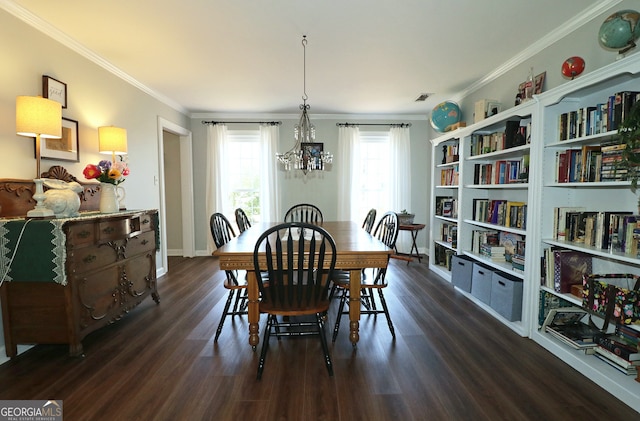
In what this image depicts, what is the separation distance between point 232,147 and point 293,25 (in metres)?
3.06

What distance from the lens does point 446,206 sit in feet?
13.2

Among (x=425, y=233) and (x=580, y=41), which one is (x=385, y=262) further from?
(x=425, y=233)

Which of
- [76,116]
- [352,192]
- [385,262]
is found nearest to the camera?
[385,262]

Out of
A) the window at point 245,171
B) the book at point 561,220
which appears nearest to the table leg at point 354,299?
the book at point 561,220

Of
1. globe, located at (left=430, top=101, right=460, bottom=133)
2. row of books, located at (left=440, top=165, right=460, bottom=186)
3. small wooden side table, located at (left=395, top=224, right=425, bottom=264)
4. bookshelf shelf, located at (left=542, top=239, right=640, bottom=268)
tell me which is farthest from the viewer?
small wooden side table, located at (left=395, top=224, right=425, bottom=264)

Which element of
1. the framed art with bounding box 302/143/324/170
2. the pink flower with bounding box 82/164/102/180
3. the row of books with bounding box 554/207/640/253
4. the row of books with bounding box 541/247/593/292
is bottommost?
the row of books with bounding box 541/247/593/292

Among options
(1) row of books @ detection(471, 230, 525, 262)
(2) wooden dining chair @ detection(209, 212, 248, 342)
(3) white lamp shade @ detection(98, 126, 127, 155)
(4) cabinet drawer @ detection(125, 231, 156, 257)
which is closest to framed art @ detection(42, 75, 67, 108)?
(3) white lamp shade @ detection(98, 126, 127, 155)

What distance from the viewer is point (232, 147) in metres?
5.09

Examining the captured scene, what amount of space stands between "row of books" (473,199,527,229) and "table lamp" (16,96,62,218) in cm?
374

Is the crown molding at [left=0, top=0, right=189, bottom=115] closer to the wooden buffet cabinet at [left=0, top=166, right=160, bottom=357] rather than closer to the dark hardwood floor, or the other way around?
the wooden buffet cabinet at [left=0, top=166, right=160, bottom=357]

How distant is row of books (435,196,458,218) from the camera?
12.7ft

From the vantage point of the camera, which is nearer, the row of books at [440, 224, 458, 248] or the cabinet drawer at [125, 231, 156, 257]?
the cabinet drawer at [125, 231, 156, 257]

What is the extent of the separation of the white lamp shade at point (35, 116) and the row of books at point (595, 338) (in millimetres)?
3819

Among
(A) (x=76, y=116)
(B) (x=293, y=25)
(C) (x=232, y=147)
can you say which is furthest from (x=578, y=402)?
(C) (x=232, y=147)
